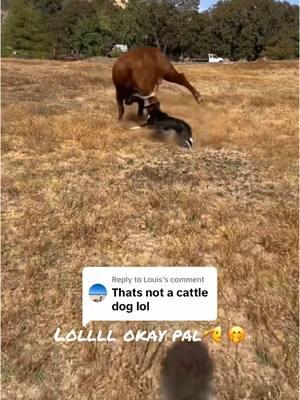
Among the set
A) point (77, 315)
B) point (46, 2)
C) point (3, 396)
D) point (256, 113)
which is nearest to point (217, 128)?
point (256, 113)

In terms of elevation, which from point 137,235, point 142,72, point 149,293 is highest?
point 142,72

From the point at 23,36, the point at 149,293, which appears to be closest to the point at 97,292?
the point at 149,293

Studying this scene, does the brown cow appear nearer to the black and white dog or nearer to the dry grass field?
the black and white dog

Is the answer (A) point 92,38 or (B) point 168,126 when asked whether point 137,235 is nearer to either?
(B) point 168,126

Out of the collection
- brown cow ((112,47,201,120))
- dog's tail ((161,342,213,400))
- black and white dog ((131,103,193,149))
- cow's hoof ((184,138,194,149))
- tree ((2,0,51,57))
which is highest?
tree ((2,0,51,57))

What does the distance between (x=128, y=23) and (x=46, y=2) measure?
4218cm

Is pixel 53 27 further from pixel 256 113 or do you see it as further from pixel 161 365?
pixel 161 365

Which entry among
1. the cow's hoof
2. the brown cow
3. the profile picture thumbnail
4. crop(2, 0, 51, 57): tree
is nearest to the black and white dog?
the cow's hoof

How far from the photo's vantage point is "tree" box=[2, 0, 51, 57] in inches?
2621

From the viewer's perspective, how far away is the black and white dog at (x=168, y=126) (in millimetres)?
11109

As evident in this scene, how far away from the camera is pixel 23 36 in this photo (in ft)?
221

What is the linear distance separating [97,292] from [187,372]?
113 cm

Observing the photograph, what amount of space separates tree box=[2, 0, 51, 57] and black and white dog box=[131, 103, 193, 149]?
194 ft

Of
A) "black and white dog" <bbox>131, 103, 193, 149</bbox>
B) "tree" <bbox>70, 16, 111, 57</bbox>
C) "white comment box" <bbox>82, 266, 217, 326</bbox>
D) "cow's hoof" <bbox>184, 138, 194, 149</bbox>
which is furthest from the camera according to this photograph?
"tree" <bbox>70, 16, 111, 57</bbox>
